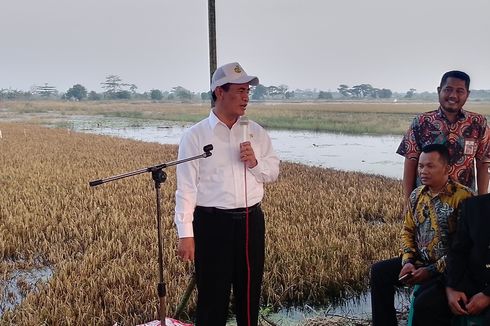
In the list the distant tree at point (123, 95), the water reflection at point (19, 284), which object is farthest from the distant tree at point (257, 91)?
the distant tree at point (123, 95)

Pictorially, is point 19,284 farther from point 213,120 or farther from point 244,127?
point 244,127

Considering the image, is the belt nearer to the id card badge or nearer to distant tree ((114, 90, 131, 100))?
the id card badge

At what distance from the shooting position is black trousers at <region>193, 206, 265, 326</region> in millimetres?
2389

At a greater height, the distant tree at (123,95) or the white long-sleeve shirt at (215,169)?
the distant tree at (123,95)

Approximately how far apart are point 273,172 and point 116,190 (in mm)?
6095

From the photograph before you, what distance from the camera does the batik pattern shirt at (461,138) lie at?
2.80m

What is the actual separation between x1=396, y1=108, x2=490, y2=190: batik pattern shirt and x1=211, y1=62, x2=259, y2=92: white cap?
1.11 metres

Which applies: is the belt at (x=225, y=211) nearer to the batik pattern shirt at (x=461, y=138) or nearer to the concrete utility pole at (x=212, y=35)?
the batik pattern shirt at (x=461, y=138)

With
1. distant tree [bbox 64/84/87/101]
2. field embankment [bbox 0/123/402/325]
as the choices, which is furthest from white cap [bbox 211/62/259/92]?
distant tree [bbox 64/84/87/101]

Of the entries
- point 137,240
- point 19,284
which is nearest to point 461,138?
point 137,240

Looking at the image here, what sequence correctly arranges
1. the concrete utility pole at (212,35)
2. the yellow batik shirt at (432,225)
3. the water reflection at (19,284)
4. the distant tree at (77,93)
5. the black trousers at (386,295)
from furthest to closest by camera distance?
1. the distant tree at (77,93)
2. the water reflection at (19,284)
3. the concrete utility pole at (212,35)
4. the black trousers at (386,295)
5. the yellow batik shirt at (432,225)

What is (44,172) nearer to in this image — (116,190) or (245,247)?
(116,190)

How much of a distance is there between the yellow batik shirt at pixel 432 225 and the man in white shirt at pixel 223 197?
0.76 metres

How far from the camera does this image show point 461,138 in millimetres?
2793
